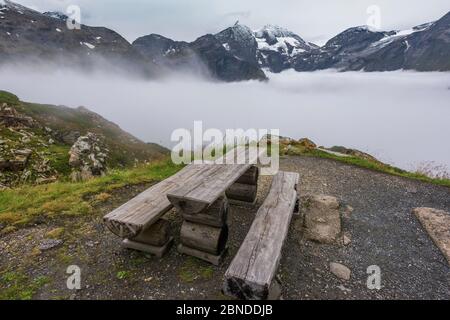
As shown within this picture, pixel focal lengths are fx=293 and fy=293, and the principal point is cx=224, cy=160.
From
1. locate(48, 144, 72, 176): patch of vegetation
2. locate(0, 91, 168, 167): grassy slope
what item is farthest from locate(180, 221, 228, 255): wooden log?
locate(0, 91, 168, 167): grassy slope

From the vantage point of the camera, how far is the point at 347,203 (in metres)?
9.21

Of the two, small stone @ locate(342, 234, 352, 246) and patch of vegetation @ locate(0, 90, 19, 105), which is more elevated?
patch of vegetation @ locate(0, 90, 19, 105)

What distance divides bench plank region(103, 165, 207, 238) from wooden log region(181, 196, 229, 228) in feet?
1.93

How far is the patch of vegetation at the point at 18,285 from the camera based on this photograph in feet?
16.4

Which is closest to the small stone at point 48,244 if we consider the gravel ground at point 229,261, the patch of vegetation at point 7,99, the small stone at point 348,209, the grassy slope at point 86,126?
the gravel ground at point 229,261

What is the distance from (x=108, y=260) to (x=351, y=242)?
5428 mm

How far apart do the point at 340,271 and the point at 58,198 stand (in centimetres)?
815

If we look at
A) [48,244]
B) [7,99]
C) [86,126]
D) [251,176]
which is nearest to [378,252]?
[251,176]
